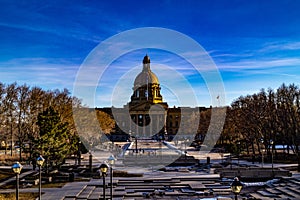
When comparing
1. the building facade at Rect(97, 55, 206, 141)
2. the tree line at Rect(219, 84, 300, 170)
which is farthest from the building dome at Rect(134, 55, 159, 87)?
the tree line at Rect(219, 84, 300, 170)

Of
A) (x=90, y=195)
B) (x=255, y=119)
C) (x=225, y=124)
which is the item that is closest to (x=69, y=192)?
(x=90, y=195)

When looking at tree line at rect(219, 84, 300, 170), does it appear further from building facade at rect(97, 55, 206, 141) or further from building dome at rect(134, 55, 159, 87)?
building dome at rect(134, 55, 159, 87)

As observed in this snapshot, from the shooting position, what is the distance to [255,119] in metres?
50.8

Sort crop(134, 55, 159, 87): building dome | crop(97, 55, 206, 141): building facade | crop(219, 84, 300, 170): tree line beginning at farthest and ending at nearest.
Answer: crop(134, 55, 159, 87): building dome < crop(97, 55, 206, 141): building facade < crop(219, 84, 300, 170): tree line

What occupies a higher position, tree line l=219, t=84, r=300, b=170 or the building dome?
the building dome

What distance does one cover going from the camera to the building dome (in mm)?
140625

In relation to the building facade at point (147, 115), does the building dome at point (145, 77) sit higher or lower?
higher

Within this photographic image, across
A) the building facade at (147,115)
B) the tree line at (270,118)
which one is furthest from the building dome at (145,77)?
the tree line at (270,118)

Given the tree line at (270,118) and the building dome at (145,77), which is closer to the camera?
the tree line at (270,118)

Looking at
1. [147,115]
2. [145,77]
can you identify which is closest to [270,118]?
[147,115]

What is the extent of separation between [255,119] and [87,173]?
26814 millimetres

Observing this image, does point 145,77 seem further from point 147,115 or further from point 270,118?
point 270,118

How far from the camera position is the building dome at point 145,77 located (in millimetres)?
140625

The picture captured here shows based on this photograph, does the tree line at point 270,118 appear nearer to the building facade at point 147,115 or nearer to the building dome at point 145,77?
the building facade at point 147,115
